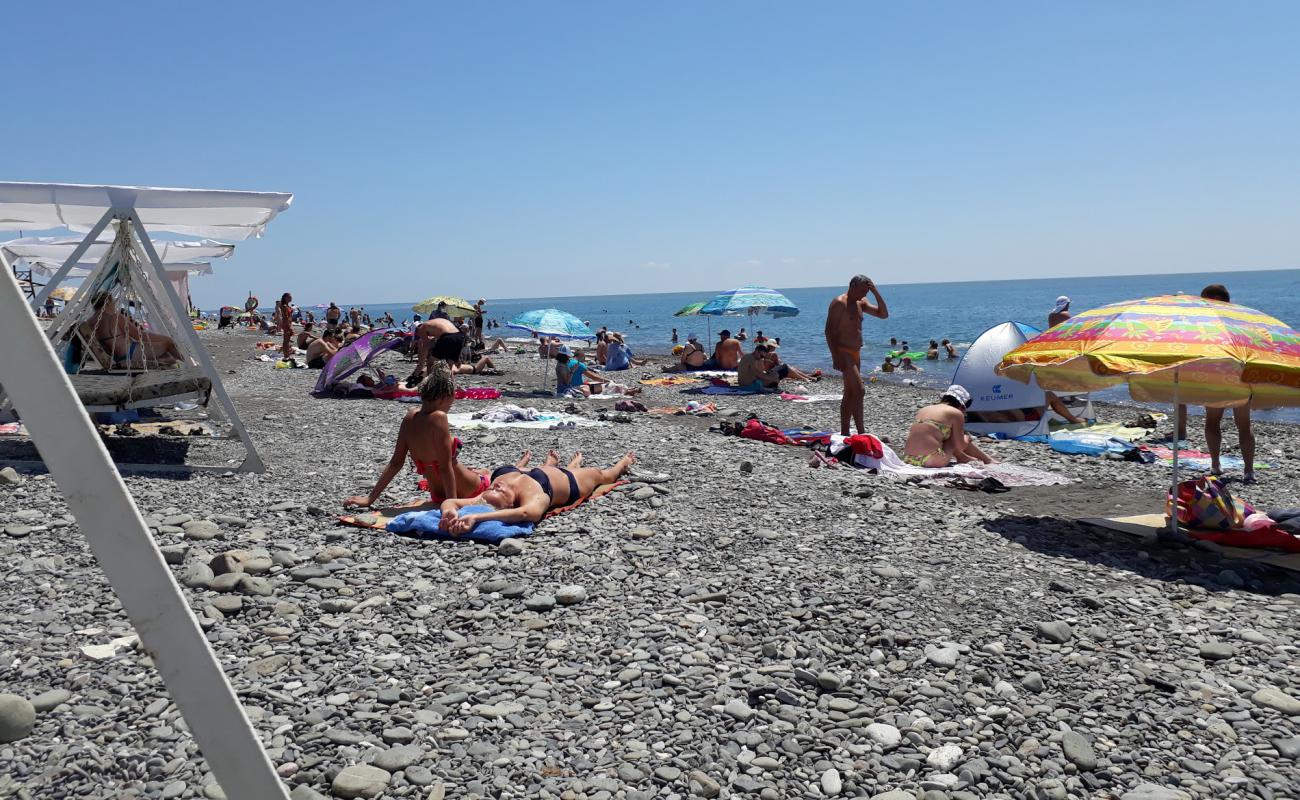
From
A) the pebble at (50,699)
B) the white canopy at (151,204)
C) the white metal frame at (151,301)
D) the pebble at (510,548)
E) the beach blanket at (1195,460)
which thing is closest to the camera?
the pebble at (50,699)

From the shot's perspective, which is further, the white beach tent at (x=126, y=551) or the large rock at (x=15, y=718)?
the large rock at (x=15, y=718)

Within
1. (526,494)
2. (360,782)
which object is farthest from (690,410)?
(360,782)

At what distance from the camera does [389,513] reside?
6.54 meters

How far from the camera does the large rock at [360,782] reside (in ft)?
9.88

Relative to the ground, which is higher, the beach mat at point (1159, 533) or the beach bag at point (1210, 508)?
the beach bag at point (1210, 508)

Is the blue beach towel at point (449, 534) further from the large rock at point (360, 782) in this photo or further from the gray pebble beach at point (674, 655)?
the large rock at point (360, 782)

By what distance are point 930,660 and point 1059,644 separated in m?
0.78

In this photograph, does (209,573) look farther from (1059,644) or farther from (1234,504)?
(1234,504)

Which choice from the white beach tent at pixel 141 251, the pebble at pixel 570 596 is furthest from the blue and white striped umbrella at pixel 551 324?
the pebble at pixel 570 596

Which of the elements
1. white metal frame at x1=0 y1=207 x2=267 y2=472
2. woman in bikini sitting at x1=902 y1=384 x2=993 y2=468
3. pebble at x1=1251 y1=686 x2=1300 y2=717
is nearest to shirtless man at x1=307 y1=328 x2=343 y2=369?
white metal frame at x1=0 y1=207 x2=267 y2=472

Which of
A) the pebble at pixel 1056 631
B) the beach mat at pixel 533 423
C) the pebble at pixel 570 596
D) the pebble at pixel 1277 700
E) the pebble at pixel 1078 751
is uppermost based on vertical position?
the beach mat at pixel 533 423

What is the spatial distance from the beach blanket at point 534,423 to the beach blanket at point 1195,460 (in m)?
6.75

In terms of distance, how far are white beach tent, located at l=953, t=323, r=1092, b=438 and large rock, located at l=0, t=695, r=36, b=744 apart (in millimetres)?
10750

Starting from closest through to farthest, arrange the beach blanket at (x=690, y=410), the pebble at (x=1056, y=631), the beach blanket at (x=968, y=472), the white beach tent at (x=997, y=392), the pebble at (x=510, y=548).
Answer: the pebble at (x=1056, y=631) → the pebble at (x=510, y=548) → the beach blanket at (x=968, y=472) → the white beach tent at (x=997, y=392) → the beach blanket at (x=690, y=410)
